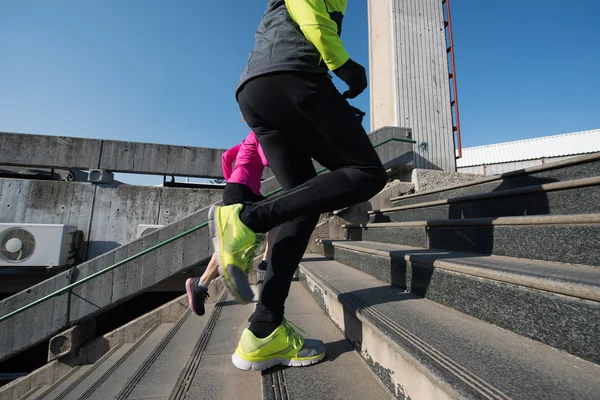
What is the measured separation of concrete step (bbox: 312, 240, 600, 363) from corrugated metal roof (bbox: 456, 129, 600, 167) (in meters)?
29.5

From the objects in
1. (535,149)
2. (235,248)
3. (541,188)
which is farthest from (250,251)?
(535,149)

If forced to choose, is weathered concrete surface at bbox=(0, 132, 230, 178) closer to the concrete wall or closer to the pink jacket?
the concrete wall

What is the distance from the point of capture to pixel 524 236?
1.37 meters

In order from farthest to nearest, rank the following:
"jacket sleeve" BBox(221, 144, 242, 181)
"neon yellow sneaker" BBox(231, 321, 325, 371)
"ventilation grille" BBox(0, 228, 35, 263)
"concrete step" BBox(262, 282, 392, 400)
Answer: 1. "ventilation grille" BBox(0, 228, 35, 263)
2. "jacket sleeve" BBox(221, 144, 242, 181)
3. "neon yellow sneaker" BBox(231, 321, 325, 371)
4. "concrete step" BBox(262, 282, 392, 400)

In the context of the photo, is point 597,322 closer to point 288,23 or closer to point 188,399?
point 188,399

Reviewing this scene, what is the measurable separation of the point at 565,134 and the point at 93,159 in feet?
126

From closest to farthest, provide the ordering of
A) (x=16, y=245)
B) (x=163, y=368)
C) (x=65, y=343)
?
(x=163, y=368), (x=65, y=343), (x=16, y=245)

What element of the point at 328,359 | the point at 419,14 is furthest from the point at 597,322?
the point at 419,14

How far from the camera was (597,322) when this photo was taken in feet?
2.26

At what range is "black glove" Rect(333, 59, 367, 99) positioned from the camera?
1.12 metres

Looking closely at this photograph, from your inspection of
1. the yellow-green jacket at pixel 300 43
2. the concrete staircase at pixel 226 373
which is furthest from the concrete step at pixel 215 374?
the yellow-green jacket at pixel 300 43

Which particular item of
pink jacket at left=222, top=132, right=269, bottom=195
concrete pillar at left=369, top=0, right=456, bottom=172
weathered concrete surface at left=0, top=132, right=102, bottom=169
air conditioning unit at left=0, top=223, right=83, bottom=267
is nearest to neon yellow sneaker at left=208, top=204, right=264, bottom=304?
pink jacket at left=222, top=132, right=269, bottom=195

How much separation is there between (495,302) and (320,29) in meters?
1.24

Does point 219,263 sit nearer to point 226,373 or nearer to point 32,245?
point 226,373
